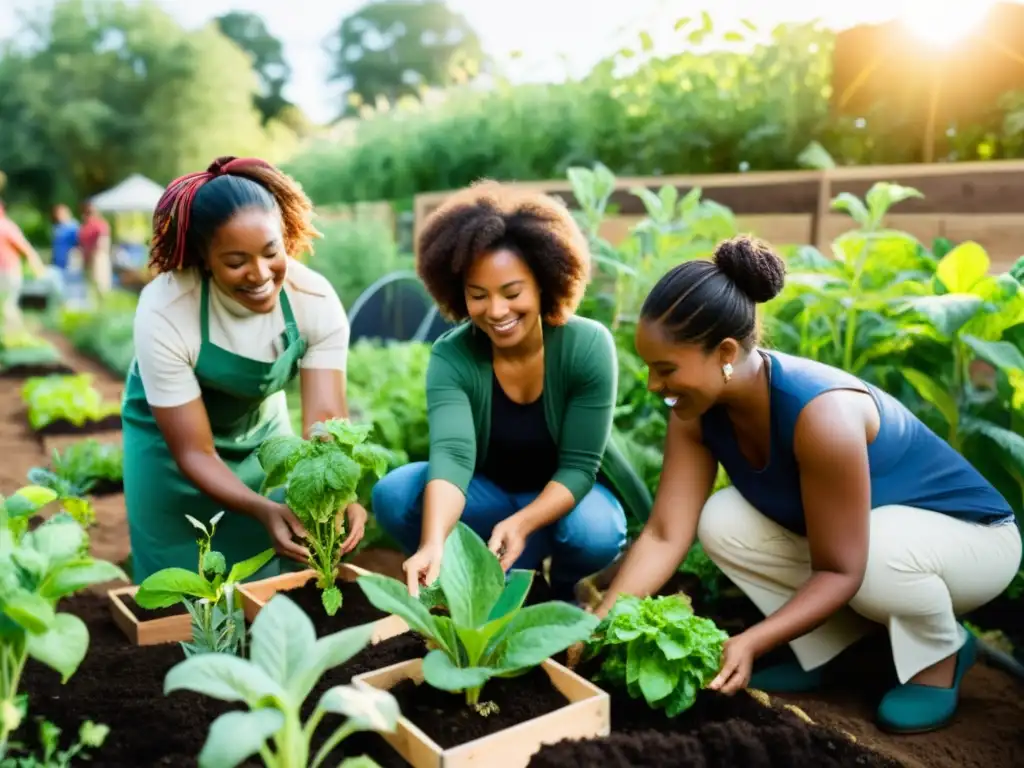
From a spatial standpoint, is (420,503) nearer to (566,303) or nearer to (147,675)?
(566,303)

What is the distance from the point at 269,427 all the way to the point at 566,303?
982mm

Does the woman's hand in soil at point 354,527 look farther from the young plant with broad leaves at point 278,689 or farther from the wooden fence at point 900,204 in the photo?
the wooden fence at point 900,204

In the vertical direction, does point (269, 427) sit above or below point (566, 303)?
below

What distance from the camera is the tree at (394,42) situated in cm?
4469

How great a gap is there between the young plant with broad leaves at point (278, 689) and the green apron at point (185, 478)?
1242 mm

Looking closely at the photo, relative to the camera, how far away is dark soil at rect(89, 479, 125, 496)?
411cm

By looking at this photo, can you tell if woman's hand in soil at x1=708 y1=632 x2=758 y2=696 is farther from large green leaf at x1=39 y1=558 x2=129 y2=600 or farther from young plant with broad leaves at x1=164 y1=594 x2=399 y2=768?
large green leaf at x1=39 y1=558 x2=129 y2=600

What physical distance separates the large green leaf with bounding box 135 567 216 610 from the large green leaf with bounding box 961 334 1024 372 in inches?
70.1

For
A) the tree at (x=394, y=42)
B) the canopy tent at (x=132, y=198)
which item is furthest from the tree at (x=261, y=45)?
the canopy tent at (x=132, y=198)

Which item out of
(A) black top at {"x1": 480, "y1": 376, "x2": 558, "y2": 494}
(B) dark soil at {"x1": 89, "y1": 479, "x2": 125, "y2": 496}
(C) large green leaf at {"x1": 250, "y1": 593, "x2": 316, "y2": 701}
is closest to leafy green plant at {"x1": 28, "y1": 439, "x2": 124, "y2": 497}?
(B) dark soil at {"x1": 89, "y1": 479, "x2": 125, "y2": 496}

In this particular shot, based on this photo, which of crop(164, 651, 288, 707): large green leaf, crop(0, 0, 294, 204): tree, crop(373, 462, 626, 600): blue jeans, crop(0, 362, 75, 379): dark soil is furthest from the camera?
crop(0, 0, 294, 204): tree

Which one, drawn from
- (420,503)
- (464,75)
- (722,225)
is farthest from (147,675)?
(464,75)

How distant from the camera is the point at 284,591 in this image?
2.09 meters

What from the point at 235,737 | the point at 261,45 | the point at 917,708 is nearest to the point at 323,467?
the point at 235,737
